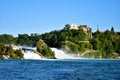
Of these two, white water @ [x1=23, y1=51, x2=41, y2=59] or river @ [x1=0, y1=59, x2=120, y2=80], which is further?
white water @ [x1=23, y1=51, x2=41, y2=59]

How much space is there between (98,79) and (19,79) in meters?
10.2

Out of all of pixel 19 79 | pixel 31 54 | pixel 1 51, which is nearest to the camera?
pixel 19 79

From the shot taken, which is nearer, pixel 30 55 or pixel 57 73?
pixel 57 73

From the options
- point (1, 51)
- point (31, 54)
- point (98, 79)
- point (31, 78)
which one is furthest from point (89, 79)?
point (31, 54)

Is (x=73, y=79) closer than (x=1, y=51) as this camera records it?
Yes

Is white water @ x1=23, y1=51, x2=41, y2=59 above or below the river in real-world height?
above

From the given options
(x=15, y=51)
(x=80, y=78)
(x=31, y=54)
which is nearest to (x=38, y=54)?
(x=31, y=54)

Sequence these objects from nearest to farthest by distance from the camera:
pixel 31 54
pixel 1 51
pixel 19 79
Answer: pixel 19 79 < pixel 1 51 < pixel 31 54

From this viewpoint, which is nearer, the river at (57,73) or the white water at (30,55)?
the river at (57,73)

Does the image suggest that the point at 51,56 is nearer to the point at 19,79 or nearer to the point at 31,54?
the point at 31,54

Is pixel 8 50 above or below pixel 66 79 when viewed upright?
above

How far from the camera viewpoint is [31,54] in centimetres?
17588

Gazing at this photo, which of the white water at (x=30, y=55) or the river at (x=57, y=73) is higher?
the white water at (x=30, y=55)

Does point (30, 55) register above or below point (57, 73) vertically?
above
